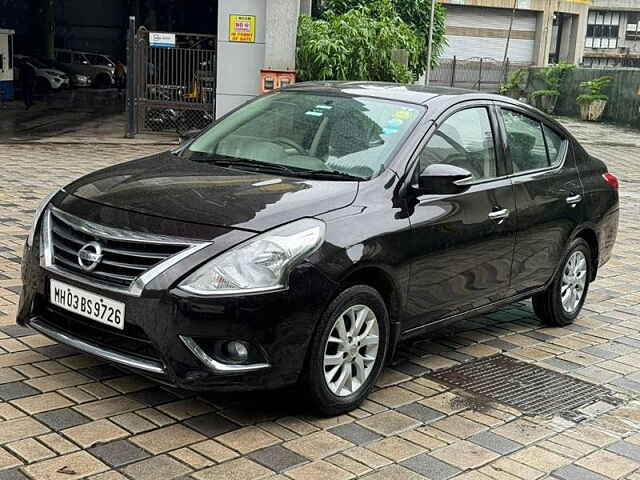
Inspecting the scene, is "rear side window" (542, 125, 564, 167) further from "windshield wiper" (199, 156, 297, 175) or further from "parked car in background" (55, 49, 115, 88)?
"parked car in background" (55, 49, 115, 88)

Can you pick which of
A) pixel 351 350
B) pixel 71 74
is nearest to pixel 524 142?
pixel 351 350

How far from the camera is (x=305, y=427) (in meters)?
4.18

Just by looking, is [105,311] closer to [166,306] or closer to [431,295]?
[166,306]

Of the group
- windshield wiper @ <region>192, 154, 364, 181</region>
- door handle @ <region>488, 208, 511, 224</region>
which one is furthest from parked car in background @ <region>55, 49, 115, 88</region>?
door handle @ <region>488, 208, 511, 224</region>

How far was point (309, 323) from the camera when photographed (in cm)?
400

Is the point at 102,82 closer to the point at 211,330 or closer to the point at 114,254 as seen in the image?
the point at 114,254

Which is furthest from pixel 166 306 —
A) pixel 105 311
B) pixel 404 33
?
pixel 404 33

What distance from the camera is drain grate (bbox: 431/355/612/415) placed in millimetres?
4797

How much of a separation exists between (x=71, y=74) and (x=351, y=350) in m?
33.2

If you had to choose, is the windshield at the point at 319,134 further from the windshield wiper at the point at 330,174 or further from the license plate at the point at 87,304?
the license plate at the point at 87,304

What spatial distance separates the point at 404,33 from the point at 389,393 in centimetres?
1384

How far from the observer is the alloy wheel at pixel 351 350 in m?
4.21

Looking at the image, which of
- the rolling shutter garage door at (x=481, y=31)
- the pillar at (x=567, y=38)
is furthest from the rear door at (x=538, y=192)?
the pillar at (x=567, y=38)

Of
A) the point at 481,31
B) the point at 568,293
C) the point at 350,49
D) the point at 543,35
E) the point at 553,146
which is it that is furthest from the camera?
the point at 543,35
